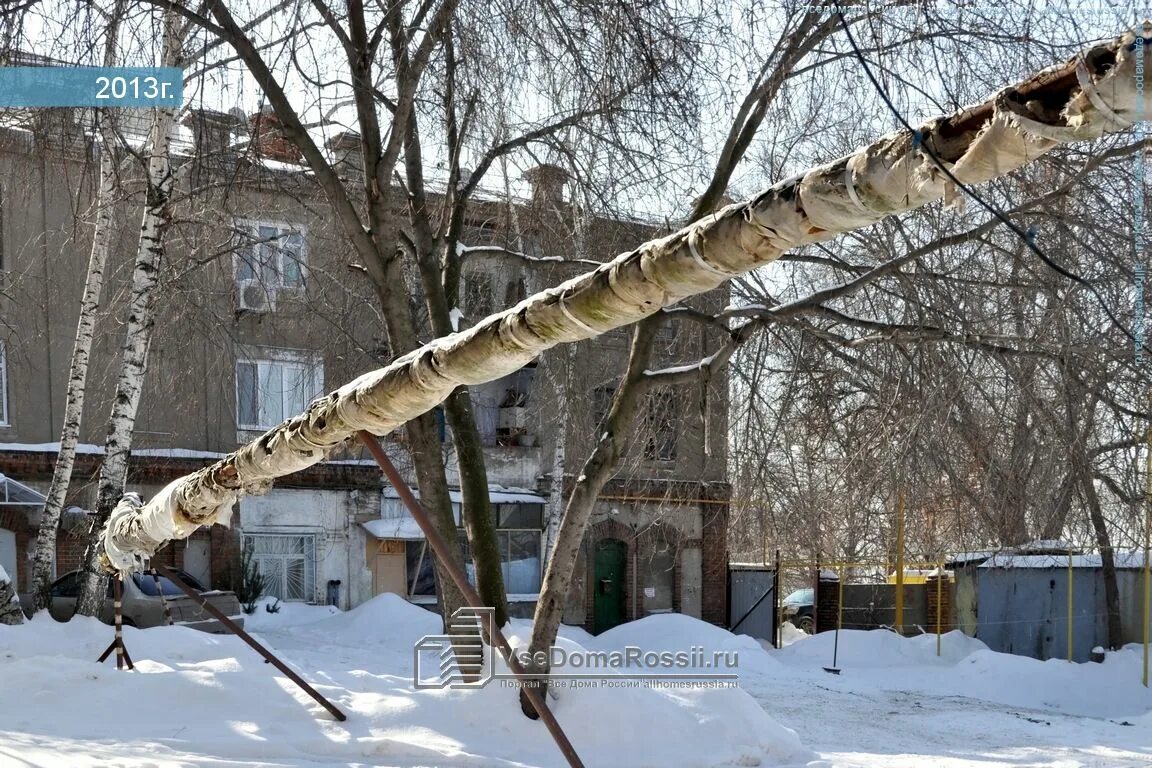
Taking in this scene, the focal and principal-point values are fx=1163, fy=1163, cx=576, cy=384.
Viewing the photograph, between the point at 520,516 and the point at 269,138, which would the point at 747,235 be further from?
the point at 520,516

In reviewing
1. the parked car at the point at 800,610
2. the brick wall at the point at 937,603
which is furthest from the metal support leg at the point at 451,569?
the parked car at the point at 800,610

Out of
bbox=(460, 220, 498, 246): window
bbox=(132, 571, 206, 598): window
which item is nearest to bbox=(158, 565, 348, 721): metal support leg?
bbox=(460, 220, 498, 246): window

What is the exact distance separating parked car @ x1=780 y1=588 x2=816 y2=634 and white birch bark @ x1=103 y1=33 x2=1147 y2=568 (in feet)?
74.1

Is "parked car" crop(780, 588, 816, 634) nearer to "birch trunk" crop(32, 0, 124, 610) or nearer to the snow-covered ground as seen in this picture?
the snow-covered ground

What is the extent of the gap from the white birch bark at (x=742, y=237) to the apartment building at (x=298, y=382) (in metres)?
Answer: 3.97

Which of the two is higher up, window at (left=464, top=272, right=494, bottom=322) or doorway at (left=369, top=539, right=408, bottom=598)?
window at (left=464, top=272, right=494, bottom=322)

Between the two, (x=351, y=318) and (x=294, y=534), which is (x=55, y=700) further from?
(x=294, y=534)

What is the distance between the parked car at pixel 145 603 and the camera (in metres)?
15.9

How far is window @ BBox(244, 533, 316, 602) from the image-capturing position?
22562 mm

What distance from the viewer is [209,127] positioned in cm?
902

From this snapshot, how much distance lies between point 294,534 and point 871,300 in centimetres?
1557

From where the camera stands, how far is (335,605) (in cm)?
2294

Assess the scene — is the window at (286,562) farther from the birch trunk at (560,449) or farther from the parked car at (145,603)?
the parked car at (145,603)

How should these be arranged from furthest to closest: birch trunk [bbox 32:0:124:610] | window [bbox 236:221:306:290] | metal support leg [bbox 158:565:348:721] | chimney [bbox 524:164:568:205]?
window [bbox 236:221:306:290]
birch trunk [bbox 32:0:124:610]
chimney [bbox 524:164:568:205]
metal support leg [bbox 158:565:348:721]
